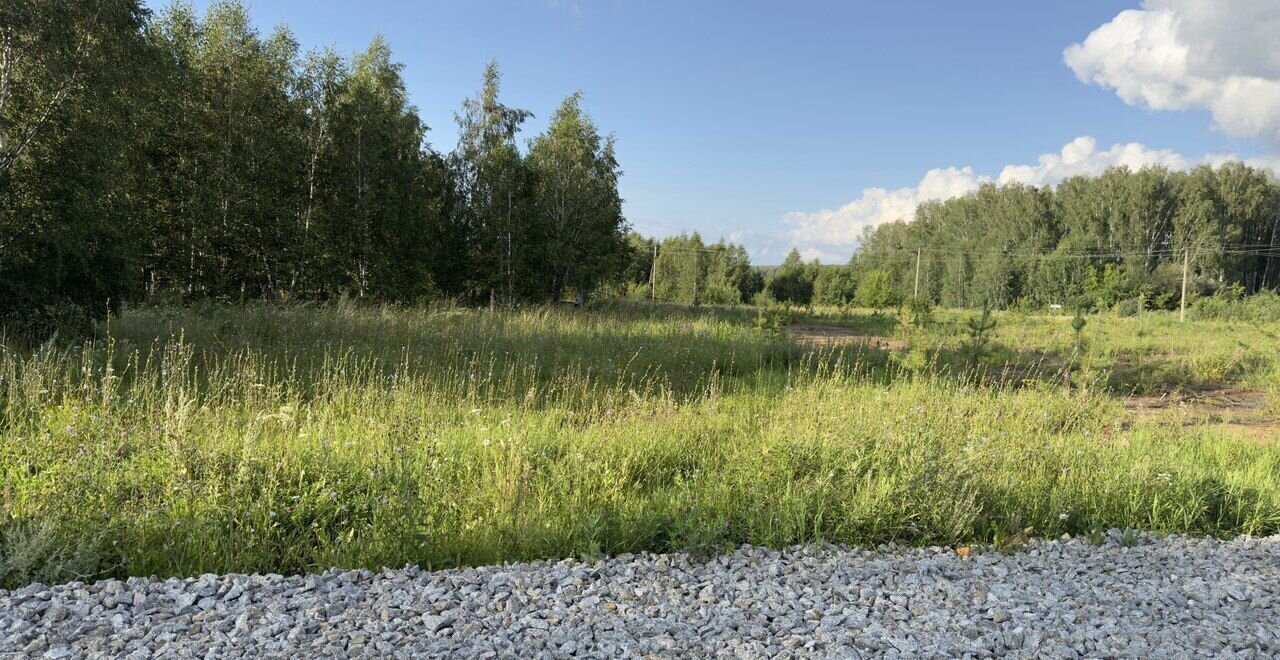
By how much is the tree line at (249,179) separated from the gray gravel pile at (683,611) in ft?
24.3

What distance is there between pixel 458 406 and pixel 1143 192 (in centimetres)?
5758

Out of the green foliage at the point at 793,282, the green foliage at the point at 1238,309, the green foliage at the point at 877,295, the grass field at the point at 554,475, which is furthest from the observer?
the green foliage at the point at 793,282

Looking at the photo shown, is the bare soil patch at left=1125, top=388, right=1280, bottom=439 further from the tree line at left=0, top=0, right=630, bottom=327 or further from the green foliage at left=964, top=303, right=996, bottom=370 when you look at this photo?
the tree line at left=0, top=0, right=630, bottom=327

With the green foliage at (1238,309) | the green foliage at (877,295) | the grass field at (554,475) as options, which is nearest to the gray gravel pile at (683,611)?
the grass field at (554,475)

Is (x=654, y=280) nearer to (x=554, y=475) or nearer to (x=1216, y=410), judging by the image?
(x=1216, y=410)

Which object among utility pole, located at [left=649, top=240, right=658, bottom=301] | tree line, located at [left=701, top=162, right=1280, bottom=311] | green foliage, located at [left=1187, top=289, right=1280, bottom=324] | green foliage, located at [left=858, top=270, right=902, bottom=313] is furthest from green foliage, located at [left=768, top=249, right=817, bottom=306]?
green foliage, located at [left=1187, top=289, right=1280, bottom=324]

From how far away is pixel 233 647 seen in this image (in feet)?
7.89

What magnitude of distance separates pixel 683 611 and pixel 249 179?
17285mm

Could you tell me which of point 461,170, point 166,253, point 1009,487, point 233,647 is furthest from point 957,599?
point 461,170

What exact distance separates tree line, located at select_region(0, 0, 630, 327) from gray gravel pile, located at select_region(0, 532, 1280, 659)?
7.41m

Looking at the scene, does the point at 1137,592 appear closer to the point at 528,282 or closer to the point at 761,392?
the point at 761,392

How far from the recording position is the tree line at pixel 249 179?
25.9ft

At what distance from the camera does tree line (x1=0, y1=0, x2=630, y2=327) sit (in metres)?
7.89

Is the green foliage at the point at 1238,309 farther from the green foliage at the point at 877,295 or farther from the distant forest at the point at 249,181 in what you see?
the green foliage at the point at 877,295
